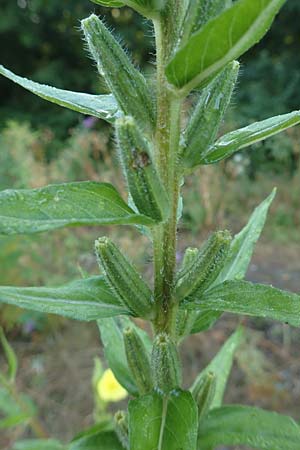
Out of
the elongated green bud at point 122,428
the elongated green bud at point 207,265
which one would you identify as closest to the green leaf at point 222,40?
the elongated green bud at point 207,265

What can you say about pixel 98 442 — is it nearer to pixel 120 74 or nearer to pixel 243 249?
pixel 243 249

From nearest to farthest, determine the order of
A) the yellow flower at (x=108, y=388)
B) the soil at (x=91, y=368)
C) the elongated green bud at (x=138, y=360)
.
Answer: the elongated green bud at (x=138, y=360)
the yellow flower at (x=108, y=388)
the soil at (x=91, y=368)

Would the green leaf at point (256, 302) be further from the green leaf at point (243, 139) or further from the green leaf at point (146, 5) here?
the green leaf at point (146, 5)

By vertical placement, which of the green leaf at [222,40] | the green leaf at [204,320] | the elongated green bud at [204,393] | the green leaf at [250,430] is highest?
the green leaf at [222,40]

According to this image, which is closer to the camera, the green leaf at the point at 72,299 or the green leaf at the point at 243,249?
the green leaf at the point at 72,299

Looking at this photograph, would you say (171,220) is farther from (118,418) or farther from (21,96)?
(21,96)

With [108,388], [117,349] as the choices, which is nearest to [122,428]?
[117,349]

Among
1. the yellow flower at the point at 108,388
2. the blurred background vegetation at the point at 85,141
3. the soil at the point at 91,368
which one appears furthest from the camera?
the blurred background vegetation at the point at 85,141

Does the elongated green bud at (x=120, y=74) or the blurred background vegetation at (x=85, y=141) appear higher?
the blurred background vegetation at (x=85, y=141)
